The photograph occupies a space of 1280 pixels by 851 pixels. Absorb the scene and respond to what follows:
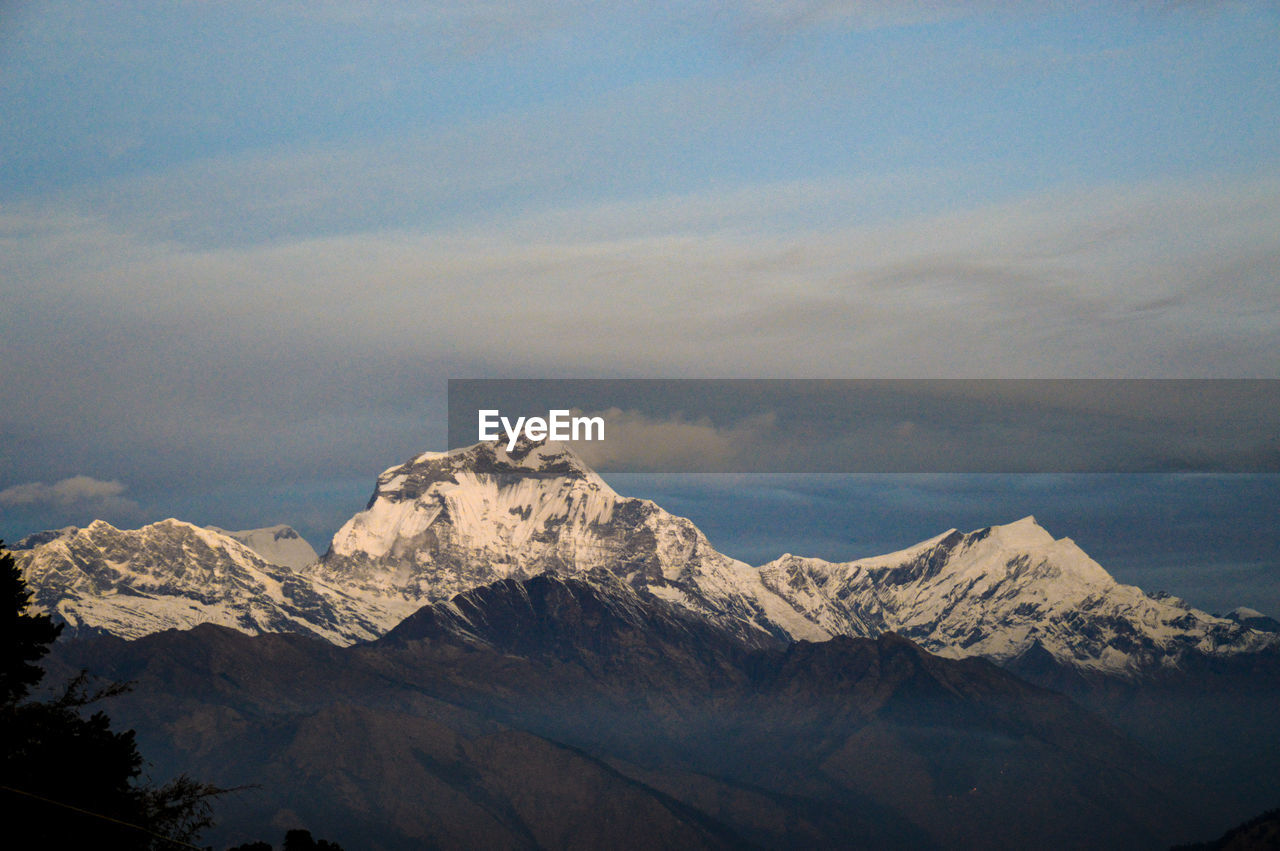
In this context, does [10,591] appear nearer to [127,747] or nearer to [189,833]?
[127,747]

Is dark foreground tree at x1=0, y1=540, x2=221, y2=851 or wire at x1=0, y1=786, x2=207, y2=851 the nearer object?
wire at x1=0, y1=786, x2=207, y2=851

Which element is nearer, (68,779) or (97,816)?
(97,816)

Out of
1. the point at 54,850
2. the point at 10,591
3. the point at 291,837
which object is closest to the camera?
the point at 54,850

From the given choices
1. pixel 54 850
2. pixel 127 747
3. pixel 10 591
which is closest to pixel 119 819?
pixel 54 850

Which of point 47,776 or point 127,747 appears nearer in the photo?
point 47,776

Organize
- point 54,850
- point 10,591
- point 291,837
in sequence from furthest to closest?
point 291,837, point 10,591, point 54,850

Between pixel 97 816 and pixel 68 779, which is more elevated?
pixel 68 779

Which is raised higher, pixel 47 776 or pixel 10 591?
pixel 10 591

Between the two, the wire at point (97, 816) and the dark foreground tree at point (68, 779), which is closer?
the wire at point (97, 816)
